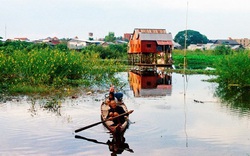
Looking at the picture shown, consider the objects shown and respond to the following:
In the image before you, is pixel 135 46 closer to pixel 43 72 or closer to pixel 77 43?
pixel 43 72

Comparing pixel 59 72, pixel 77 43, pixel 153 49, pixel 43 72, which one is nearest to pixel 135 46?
pixel 153 49

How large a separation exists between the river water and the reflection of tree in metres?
0.53

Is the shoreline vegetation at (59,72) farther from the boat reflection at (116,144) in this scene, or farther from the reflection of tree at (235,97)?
the boat reflection at (116,144)

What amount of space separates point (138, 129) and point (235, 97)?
9576 millimetres

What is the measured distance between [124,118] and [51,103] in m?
5.84

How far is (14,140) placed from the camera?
11.9m

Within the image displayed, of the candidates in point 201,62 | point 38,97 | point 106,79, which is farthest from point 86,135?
point 201,62

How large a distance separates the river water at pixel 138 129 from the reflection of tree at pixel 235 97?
0.53 meters

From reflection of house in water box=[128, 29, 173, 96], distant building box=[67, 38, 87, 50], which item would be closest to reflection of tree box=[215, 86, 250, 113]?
reflection of house in water box=[128, 29, 173, 96]

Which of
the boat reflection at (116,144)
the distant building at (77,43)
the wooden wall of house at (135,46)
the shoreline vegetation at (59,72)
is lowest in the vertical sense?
the boat reflection at (116,144)

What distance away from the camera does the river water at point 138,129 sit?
442 inches

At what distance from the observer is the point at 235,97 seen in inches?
835

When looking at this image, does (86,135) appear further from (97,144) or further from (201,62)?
(201,62)

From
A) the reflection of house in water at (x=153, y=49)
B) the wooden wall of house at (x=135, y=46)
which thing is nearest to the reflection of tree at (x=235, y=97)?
the reflection of house in water at (x=153, y=49)
